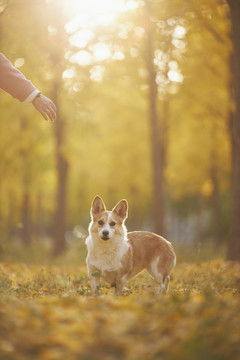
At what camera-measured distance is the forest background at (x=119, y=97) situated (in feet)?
35.3

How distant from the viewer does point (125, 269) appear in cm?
607

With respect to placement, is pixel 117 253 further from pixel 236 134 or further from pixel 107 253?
pixel 236 134

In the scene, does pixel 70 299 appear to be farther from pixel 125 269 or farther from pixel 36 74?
pixel 36 74

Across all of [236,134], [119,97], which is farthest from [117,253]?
[119,97]

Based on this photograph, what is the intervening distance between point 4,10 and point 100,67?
5.05m

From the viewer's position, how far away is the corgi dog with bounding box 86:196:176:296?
19.7 ft

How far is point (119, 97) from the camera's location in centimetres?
1989

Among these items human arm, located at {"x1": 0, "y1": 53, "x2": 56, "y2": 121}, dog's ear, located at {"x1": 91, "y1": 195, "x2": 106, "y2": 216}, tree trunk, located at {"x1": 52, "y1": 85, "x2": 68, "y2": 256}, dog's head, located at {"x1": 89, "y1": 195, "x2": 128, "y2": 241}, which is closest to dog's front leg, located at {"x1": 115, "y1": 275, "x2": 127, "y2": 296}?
dog's head, located at {"x1": 89, "y1": 195, "x2": 128, "y2": 241}

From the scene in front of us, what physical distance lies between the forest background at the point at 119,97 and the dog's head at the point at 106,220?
3456 mm

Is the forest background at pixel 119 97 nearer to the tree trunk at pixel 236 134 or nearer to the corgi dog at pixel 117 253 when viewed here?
the tree trunk at pixel 236 134

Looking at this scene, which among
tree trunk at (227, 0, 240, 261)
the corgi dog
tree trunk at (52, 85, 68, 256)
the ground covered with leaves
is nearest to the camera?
the ground covered with leaves

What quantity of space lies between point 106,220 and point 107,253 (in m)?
0.46

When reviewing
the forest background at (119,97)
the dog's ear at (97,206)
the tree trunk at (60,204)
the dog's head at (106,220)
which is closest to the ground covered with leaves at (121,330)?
the dog's head at (106,220)

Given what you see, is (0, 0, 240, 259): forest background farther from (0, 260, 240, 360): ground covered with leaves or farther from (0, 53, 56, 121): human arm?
(0, 260, 240, 360): ground covered with leaves
